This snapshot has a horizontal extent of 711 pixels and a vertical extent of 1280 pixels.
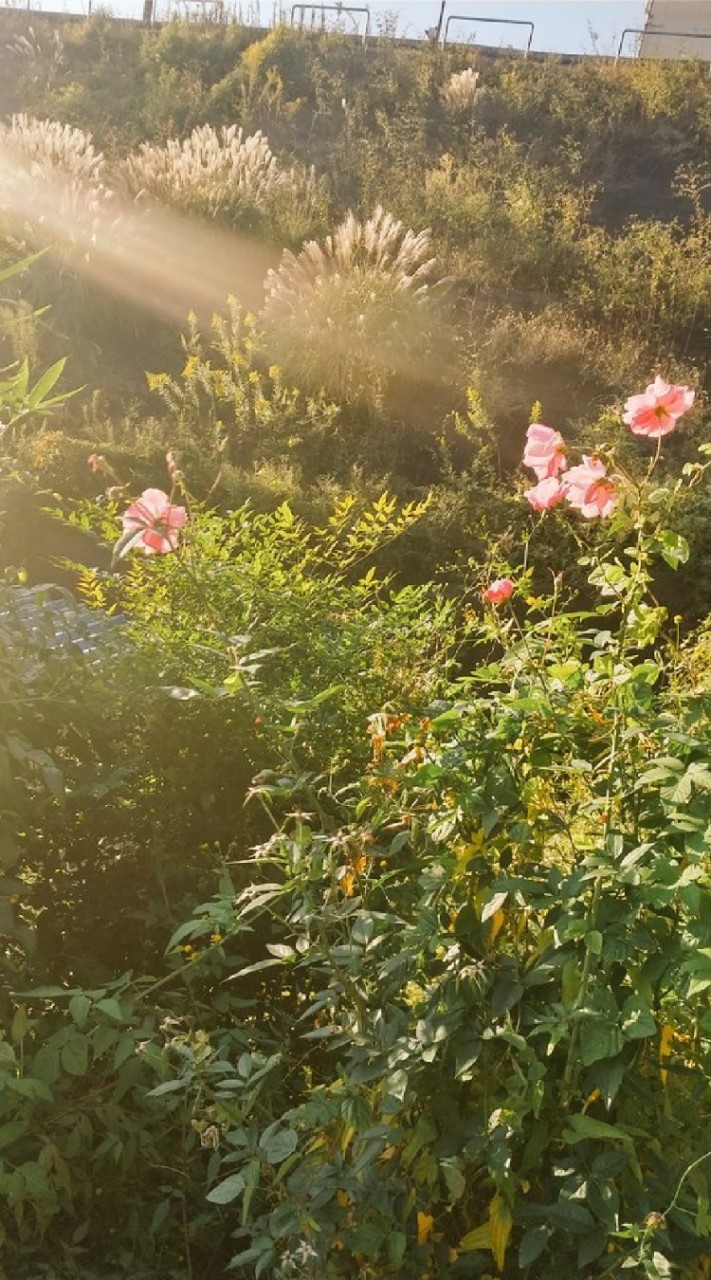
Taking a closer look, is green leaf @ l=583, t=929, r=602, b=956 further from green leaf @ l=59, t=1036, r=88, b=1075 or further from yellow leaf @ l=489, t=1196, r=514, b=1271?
green leaf @ l=59, t=1036, r=88, b=1075

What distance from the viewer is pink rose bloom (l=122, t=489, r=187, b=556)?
2.33 metres

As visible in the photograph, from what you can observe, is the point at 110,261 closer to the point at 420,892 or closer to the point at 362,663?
the point at 362,663

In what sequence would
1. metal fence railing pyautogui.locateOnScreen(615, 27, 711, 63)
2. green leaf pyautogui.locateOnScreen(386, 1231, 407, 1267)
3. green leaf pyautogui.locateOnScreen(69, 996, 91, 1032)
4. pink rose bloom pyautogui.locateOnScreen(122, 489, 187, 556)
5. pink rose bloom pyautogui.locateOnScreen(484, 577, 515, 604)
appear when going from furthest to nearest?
metal fence railing pyautogui.locateOnScreen(615, 27, 711, 63) → pink rose bloom pyautogui.locateOnScreen(122, 489, 187, 556) → pink rose bloom pyautogui.locateOnScreen(484, 577, 515, 604) → green leaf pyautogui.locateOnScreen(69, 996, 91, 1032) → green leaf pyautogui.locateOnScreen(386, 1231, 407, 1267)

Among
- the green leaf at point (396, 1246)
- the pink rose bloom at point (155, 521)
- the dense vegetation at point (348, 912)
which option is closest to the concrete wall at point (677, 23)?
the dense vegetation at point (348, 912)

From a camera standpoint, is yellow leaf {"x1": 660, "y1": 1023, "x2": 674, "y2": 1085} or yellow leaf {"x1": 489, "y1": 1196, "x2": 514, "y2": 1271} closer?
yellow leaf {"x1": 489, "y1": 1196, "x2": 514, "y2": 1271}

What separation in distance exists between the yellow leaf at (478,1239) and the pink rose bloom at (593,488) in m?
1.17

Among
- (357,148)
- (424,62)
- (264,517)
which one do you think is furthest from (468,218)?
(264,517)

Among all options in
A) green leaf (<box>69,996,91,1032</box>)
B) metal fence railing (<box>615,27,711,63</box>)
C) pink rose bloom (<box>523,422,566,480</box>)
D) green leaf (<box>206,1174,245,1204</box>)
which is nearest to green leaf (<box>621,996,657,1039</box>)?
green leaf (<box>206,1174,245,1204</box>)

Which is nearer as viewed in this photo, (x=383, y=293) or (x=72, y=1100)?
(x=72, y=1100)

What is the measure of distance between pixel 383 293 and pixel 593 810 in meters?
6.46

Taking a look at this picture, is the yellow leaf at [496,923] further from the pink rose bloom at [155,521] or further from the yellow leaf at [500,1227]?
the pink rose bloom at [155,521]

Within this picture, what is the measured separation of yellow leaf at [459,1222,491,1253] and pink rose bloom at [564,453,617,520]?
117 centimetres

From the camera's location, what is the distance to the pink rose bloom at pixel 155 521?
7.63ft

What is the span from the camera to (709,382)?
29.9 ft
